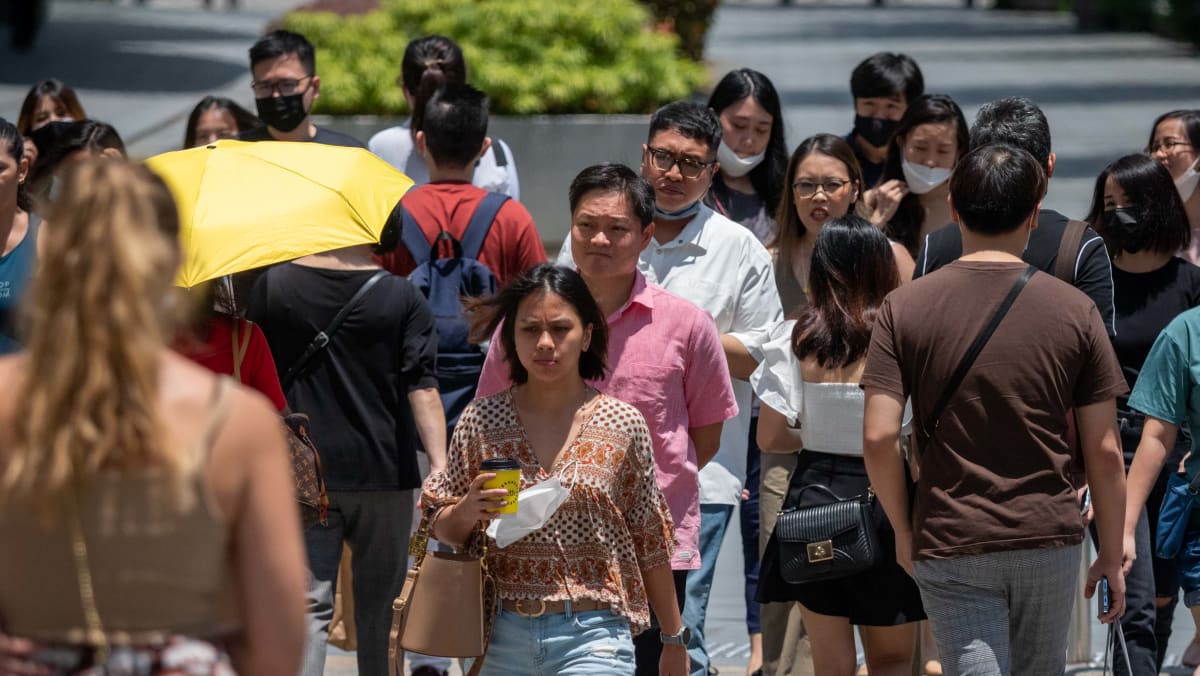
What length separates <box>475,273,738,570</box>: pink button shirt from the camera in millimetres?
5016

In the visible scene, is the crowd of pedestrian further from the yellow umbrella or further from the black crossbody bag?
A: the yellow umbrella

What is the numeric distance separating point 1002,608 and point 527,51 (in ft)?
30.7

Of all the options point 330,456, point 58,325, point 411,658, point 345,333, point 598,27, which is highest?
point 598,27

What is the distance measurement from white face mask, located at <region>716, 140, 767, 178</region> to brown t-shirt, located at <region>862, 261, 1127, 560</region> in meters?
2.66

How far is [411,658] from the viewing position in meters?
6.21

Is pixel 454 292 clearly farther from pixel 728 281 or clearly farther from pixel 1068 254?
pixel 1068 254

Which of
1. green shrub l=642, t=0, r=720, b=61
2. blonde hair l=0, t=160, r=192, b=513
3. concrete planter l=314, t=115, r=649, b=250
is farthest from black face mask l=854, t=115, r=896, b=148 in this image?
green shrub l=642, t=0, r=720, b=61

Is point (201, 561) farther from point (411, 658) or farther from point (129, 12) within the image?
point (129, 12)

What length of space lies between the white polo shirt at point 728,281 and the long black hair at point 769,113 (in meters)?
1.25

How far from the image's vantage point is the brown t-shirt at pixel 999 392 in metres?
4.26

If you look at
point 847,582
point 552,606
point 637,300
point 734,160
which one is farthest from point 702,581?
point 734,160

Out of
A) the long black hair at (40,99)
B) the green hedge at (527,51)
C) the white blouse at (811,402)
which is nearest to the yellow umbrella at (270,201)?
the white blouse at (811,402)

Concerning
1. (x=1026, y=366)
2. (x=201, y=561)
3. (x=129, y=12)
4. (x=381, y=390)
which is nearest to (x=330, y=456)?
(x=381, y=390)

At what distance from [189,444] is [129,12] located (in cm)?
3311
